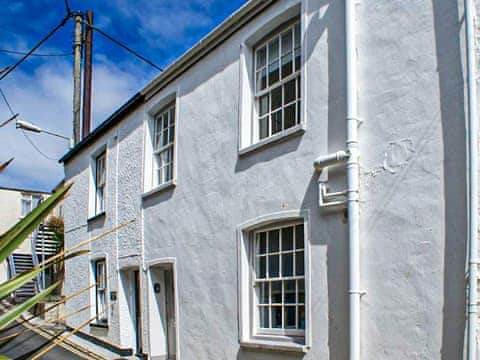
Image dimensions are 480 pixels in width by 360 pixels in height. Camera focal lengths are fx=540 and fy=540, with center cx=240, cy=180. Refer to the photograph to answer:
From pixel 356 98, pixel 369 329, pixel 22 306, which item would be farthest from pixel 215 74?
pixel 22 306

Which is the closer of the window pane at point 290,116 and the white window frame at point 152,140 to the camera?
the window pane at point 290,116

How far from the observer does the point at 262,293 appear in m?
8.09

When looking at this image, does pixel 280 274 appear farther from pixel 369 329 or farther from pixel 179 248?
pixel 179 248

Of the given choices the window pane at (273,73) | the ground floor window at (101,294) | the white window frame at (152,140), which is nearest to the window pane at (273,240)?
the window pane at (273,73)

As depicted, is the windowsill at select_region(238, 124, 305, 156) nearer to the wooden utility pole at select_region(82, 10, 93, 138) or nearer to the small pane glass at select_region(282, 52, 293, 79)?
the small pane glass at select_region(282, 52, 293, 79)

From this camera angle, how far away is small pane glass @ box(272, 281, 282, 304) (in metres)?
7.70

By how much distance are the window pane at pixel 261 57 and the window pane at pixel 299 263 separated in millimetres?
3162

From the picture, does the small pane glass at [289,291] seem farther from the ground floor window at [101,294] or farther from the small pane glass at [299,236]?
the ground floor window at [101,294]

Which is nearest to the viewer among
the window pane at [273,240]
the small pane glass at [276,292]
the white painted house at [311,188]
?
the white painted house at [311,188]

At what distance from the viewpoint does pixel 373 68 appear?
6.46 m

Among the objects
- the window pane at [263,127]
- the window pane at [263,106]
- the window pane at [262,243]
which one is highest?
the window pane at [263,106]

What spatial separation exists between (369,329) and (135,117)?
8.41 meters

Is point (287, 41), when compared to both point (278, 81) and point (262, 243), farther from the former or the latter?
point (262, 243)

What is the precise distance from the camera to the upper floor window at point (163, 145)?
11.5m
